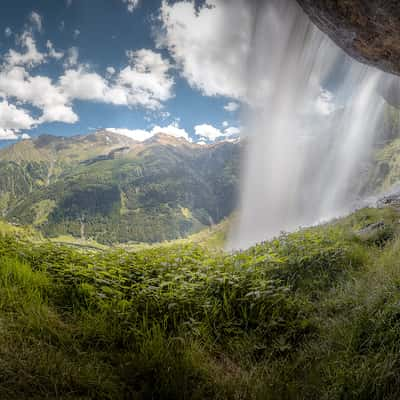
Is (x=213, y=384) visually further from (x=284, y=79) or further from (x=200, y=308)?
(x=284, y=79)

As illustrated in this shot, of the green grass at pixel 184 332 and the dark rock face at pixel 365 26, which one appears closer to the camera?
the green grass at pixel 184 332

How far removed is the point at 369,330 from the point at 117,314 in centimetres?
352

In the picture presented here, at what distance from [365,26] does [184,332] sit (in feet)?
26.2

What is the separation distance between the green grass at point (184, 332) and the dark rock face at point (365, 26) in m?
5.38

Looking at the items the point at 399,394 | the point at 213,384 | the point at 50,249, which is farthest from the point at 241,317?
the point at 50,249

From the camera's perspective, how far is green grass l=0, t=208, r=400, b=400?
2762mm

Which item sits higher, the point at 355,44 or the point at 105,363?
the point at 355,44

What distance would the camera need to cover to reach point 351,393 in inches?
107

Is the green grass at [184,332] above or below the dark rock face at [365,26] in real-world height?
below

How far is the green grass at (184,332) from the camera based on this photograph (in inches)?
109

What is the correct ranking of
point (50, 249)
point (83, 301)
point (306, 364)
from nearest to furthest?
point (306, 364), point (83, 301), point (50, 249)

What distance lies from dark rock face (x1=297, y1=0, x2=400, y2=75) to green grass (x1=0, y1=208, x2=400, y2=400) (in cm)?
538

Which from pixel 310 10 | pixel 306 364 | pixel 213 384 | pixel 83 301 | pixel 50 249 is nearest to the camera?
pixel 213 384

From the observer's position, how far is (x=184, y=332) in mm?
3699
